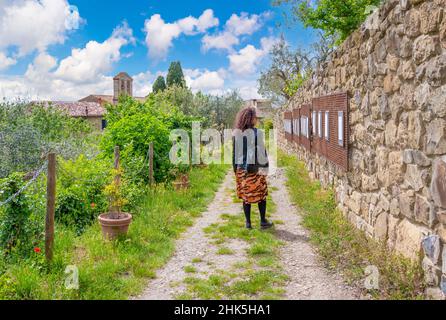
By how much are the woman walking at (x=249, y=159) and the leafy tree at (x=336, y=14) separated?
15.4 m

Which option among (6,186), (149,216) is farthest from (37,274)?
(149,216)

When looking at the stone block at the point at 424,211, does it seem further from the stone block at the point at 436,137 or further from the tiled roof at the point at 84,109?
the tiled roof at the point at 84,109

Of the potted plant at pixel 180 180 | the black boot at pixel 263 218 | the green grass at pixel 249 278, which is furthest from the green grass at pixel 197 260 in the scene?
the potted plant at pixel 180 180

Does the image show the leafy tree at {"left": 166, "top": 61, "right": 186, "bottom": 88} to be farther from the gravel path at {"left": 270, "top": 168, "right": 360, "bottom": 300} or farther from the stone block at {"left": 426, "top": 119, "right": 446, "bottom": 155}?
the stone block at {"left": 426, "top": 119, "right": 446, "bottom": 155}

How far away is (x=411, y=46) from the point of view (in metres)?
3.73

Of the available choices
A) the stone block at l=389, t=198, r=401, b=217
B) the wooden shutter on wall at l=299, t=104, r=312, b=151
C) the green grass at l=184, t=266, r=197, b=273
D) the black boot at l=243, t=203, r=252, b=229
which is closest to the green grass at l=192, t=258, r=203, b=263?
the green grass at l=184, t=266, r=197, b=273

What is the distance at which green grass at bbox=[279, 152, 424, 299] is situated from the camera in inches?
139

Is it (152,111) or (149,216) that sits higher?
(152,111)

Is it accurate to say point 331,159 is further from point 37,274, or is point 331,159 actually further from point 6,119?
point 6,119

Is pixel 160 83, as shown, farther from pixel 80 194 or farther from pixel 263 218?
pixel 263 218

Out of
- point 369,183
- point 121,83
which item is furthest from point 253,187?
point 121,83

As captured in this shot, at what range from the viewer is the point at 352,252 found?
4703 mm

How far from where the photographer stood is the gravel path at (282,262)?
12.8ft
